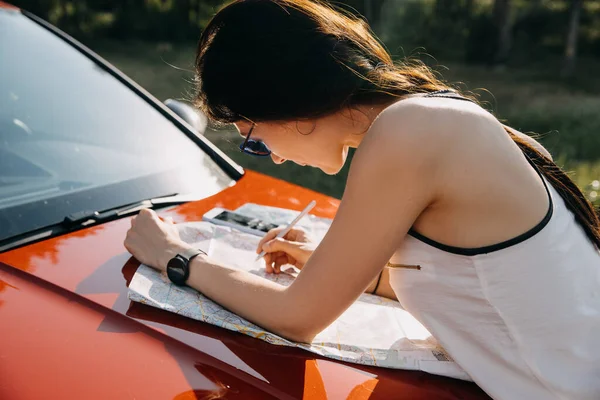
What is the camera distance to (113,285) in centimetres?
141

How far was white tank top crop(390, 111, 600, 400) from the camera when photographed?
1214 mm

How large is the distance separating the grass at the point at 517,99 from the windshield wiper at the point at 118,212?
0.27 meters

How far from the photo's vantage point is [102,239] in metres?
1.61

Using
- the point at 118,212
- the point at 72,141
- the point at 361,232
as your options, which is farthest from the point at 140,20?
the point at 361,232

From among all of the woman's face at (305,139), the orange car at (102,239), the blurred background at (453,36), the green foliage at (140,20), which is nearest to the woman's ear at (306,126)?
the woman's face at (305,139)

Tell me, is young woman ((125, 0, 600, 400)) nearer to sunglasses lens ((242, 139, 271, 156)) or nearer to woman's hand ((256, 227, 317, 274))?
sunglasses lens ((242, 139, 271, 156))

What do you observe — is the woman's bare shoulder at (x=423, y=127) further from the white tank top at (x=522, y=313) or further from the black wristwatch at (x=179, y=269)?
the black wristwatch at (x=179, y=269)

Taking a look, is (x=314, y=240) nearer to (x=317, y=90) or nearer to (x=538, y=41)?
(x=317, y=90)

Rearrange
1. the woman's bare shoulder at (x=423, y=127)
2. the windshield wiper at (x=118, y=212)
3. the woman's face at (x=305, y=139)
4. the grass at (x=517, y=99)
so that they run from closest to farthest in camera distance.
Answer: the woman's bare shoulder at (x=423, y=127) < the woman's face at (x=305, y=139) < the windshield wiper at (x=118, y=212) < the grass at (x=517, y=99)

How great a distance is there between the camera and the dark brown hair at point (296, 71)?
1.33 meters

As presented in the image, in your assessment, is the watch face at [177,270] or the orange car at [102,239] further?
the watch face at [177,270]

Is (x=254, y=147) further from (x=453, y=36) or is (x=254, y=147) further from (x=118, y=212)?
(x=453, y=36)

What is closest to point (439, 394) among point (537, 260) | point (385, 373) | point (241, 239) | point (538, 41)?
point (385, 373)

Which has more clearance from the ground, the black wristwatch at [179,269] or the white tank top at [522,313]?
the white tank top at [522,313]
